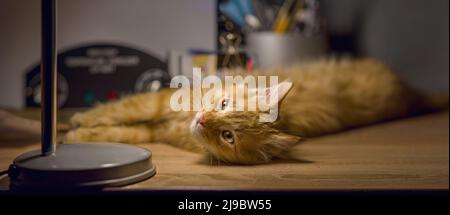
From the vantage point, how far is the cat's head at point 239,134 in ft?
2.57

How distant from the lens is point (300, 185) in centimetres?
63

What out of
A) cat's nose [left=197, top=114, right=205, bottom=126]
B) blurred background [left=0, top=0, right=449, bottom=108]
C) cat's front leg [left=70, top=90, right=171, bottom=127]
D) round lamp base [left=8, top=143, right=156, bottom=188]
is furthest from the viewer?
blurred background [left=0, top=0, right=449, bottom=108]

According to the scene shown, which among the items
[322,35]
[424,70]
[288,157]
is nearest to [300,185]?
[288,157]

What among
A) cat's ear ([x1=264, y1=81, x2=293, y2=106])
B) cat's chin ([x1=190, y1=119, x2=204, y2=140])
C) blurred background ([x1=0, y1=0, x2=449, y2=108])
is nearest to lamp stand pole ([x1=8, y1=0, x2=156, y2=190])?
cat's chin ([x1=190, y1=119, x2=204, y2=140])

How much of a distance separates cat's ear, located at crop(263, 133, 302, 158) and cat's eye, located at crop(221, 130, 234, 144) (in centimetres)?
6

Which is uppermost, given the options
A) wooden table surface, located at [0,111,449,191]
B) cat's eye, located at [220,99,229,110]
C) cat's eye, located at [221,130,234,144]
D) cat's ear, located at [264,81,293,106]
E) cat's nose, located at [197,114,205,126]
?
cat's ear, located at [264,81,293,106]

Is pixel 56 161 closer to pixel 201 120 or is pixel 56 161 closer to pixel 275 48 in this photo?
pixel 201 120

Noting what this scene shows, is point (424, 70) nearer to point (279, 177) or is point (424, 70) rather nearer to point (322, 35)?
point (322, 35)

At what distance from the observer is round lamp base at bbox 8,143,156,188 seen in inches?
23.8

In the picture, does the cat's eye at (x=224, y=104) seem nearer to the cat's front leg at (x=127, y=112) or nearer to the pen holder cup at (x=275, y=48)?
the cat's front leg at (x=127, y=112)

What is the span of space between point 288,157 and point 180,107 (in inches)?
10.1

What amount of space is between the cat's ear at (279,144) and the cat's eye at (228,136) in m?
0.06

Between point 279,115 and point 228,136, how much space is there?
105 mm

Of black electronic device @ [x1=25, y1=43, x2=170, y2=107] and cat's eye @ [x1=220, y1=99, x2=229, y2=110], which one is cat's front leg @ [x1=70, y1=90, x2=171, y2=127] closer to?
cat's eye @ [x1=220, y1=99, x2=229, y2=110]
